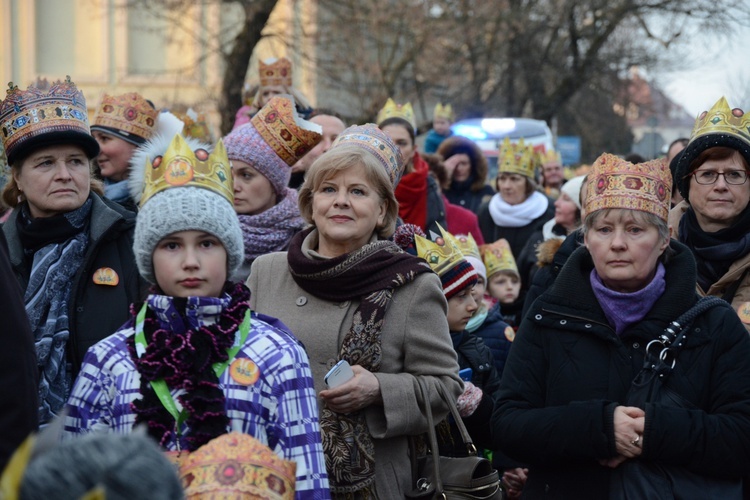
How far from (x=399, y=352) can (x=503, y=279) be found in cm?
402

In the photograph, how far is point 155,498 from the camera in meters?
1.88

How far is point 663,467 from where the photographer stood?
3.94 m

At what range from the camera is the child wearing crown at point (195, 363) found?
10.8ft

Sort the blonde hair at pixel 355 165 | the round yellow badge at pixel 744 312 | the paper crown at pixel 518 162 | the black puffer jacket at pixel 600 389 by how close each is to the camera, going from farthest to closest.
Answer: the paper crown at pixel 518 162
the round yellow badge at pixel 744 312
the blonde hair at pixel 355 165
the black puffer jacket at pixel 600 389

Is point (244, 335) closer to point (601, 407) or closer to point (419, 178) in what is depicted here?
point (601, 407)

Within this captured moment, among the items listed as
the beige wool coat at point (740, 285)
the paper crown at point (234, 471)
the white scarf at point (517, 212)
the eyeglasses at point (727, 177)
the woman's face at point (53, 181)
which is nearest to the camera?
the paper crown at point (234, 471)

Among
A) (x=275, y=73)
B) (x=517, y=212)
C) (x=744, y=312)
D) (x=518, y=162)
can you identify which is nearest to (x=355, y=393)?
(x=744, y=312)

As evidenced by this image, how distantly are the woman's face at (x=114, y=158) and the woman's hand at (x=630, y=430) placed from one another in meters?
3.14

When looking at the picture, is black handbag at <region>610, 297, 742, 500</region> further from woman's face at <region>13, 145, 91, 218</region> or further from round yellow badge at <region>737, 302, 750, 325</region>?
woman's face at <region>13, 145, 91, 218</region>

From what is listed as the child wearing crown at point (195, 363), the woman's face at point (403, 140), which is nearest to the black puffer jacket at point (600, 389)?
the child wearing crown at point (195, 363)

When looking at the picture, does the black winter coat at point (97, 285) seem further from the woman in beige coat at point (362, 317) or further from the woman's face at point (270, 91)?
the woman's face at point (270, 91)

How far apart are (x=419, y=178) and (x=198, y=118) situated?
158cm

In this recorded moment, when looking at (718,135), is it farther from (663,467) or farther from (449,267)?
(663,467)

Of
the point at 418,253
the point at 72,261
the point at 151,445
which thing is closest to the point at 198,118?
the point at 418,253
